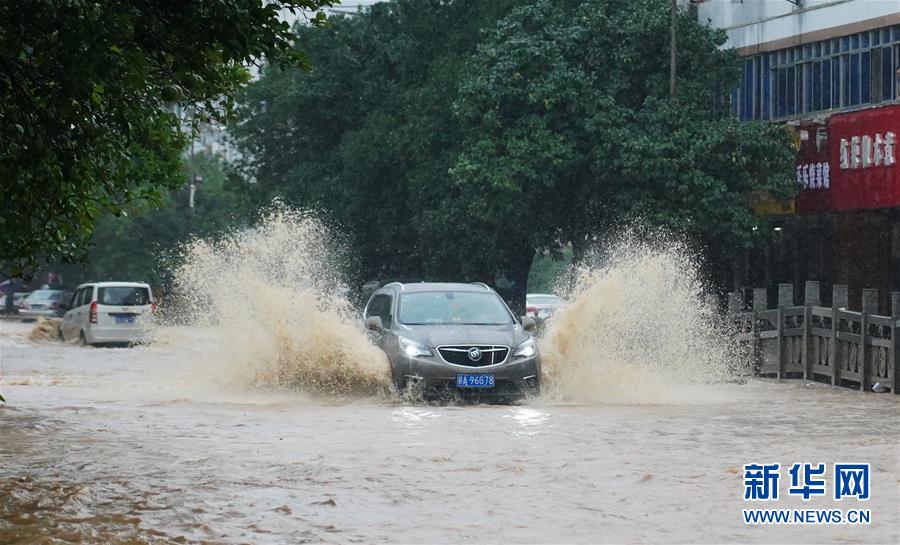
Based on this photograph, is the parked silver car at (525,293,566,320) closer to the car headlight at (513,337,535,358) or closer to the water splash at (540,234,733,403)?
the water splash at (540,234,733,403)

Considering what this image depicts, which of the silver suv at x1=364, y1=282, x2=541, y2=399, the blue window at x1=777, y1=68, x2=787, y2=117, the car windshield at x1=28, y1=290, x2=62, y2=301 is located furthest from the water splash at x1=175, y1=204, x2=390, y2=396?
the car windshield at x1=28, y1=290, x2=62, y2=301

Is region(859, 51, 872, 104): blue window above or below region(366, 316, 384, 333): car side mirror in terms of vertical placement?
above

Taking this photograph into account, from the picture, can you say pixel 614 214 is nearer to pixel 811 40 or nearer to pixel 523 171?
pixel 523 171

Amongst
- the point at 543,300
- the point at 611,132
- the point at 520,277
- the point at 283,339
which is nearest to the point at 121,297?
the point at 520,277

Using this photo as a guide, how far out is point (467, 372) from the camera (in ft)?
60.6

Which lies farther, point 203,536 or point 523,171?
point 523,171

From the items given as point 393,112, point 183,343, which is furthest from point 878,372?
point 393,112

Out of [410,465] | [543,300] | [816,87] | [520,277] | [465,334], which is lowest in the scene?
[410,465]

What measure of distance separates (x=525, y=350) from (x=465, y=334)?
748mm

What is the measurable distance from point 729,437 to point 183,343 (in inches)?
1064

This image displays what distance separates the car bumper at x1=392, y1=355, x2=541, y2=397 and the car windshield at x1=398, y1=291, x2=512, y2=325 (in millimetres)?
1080

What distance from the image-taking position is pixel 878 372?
2175 cm

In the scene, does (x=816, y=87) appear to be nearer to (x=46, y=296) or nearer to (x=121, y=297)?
(x=121, y=297)

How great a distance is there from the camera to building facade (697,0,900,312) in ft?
105
